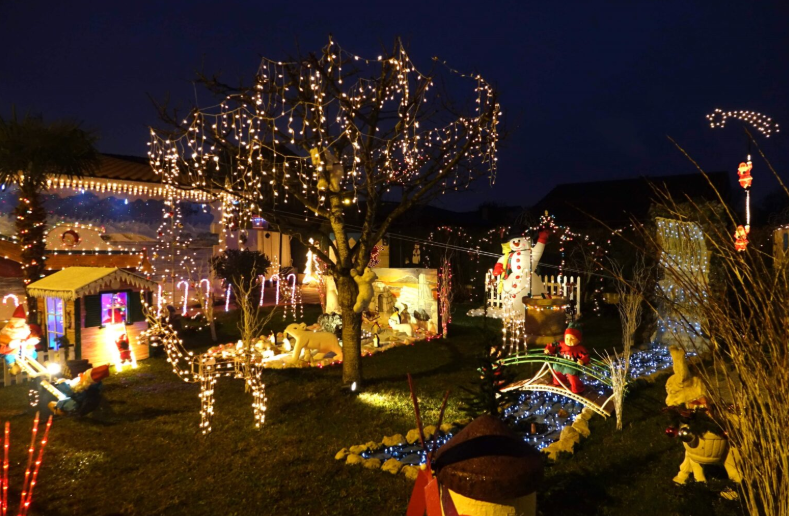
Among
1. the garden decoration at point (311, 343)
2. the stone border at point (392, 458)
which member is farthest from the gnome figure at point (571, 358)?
the garden decoration at point (311, 343)

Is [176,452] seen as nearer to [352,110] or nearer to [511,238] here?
[352,110]

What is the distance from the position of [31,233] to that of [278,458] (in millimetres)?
7628

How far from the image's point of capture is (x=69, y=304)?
9.95m

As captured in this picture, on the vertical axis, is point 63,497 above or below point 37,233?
below

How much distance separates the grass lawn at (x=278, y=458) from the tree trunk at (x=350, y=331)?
356 mm

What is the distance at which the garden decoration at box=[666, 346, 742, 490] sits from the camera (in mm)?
4598

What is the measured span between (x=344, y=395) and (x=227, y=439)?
2287 mm

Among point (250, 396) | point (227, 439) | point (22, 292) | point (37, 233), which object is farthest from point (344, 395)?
point (22, 292)

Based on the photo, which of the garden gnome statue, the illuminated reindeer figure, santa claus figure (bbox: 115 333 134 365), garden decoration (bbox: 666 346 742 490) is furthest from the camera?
santa claus figure (bbox: 115 333 134 365)

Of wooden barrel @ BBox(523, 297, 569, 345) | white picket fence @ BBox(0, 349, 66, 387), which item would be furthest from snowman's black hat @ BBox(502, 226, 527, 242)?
white picket fence @ BBox(0, 349, 66, 387)

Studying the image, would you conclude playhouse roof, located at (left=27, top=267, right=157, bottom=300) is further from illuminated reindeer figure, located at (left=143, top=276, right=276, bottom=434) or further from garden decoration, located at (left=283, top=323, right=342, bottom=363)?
garden decoration, located at (left=283, top=323, right=342, bottom=363)

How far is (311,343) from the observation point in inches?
416

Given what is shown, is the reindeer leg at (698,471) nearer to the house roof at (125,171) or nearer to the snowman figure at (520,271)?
the snowman figure at (520,271)

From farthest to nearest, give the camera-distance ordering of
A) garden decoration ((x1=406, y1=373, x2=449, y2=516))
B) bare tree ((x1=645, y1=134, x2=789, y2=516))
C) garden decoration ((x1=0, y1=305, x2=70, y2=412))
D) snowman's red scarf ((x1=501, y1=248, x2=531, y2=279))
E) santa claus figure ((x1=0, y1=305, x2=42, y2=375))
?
snowman's red scarf ((x1=501, y1=248, x2=531, y2=279)) → santa claus figure ((x1=0, y1=305, x2=42, y2=375)) → garden decoration ((x1=0, y1=305, x2=70, y2=412)) → garden decoration ((x1=406, y1=373, x2=449, y2=516)) → bare tree ((x1=645, y1=134, x2=789, y2=516))
